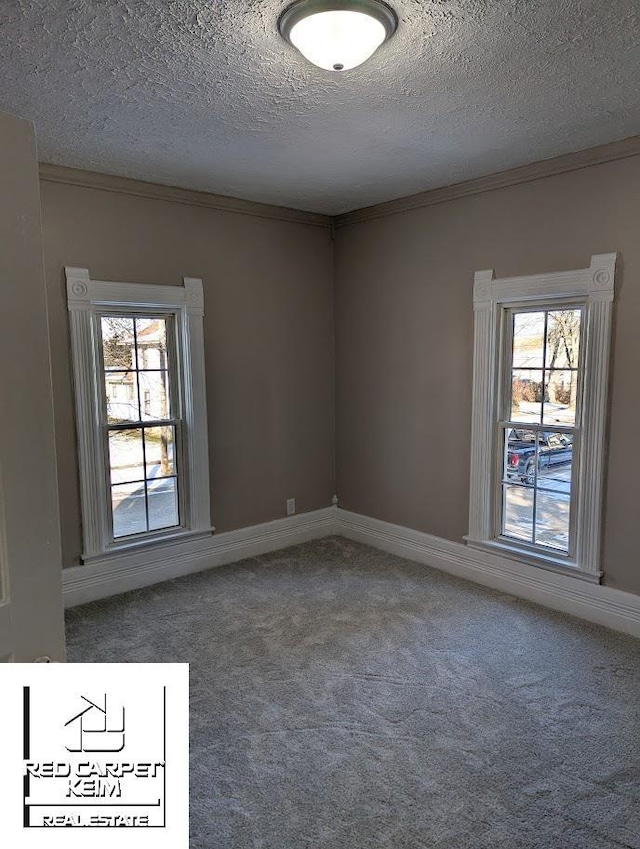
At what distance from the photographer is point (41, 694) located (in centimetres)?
120

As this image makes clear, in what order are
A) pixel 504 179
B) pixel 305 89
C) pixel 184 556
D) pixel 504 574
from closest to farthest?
pixel 305 89 < pixel 504 179 < pixel 504 574 < pixel 184 556

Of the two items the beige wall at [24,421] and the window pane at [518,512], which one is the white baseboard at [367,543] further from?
the beige wall at [24,421]

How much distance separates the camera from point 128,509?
4.14 meters

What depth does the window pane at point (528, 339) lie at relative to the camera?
149 inches

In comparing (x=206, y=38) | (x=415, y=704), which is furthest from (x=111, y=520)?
(x=206, y=38)

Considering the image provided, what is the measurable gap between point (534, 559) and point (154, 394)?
274 cm

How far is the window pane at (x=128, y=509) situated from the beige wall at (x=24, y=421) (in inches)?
111

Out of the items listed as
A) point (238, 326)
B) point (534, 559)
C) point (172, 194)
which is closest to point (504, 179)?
point (238, 326)

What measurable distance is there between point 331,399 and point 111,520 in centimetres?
207

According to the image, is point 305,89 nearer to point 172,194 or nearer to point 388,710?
point 172,194

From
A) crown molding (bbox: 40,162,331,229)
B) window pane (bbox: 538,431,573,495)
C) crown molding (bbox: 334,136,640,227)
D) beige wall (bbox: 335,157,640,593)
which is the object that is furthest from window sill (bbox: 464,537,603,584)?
crown molding (bbox: 40,162,331,229)

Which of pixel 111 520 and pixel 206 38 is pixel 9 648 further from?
pixel 111 520

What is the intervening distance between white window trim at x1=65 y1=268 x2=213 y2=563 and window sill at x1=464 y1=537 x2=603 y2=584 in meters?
1.96

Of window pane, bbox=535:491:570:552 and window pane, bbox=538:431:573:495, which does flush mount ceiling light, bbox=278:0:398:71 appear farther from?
window pane, bbox=535:491:570:552
